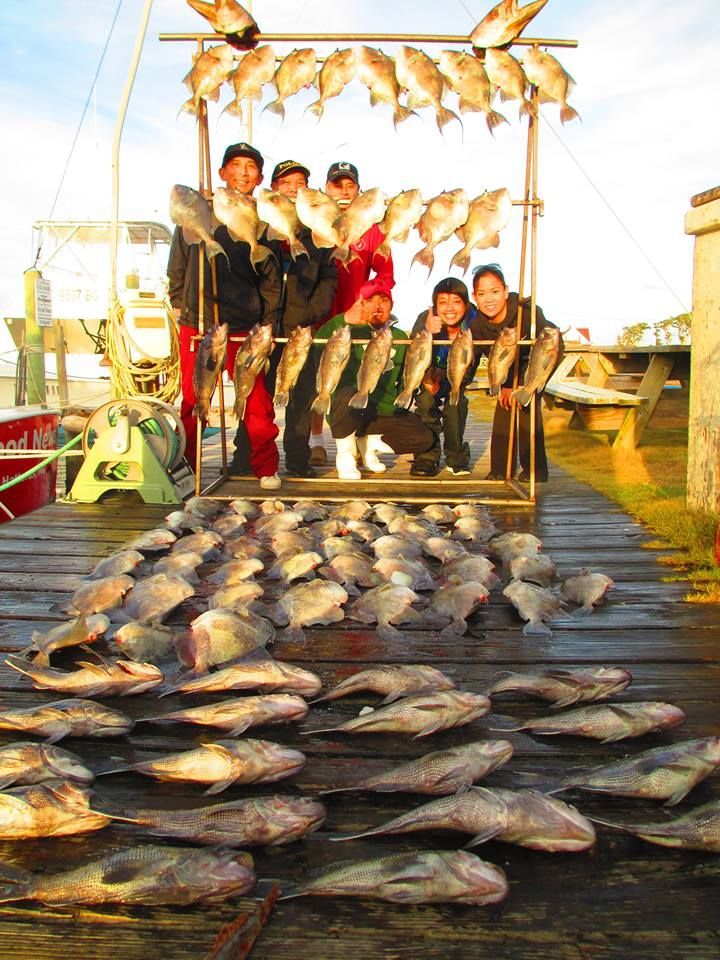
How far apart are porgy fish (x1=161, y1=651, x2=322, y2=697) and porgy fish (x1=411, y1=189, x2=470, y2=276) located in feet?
12.2

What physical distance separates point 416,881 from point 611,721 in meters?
0.95

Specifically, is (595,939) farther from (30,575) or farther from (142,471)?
(142,471)

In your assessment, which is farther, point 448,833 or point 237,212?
point 237,212

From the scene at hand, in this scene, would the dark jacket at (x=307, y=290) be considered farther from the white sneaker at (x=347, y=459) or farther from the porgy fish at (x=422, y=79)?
the porgy fish at (x=422, y=79)

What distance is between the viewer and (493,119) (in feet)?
17.8

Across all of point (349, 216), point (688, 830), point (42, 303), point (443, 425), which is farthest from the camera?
point (42, 303)

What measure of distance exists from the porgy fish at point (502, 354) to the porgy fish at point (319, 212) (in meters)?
1.39

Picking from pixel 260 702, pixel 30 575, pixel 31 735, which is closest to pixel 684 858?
pixel 260 702

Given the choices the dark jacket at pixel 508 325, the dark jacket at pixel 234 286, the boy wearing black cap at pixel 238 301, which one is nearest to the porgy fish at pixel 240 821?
the boy wearing black cap at pixel 238 301

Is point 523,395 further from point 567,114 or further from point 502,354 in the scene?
point 567,114

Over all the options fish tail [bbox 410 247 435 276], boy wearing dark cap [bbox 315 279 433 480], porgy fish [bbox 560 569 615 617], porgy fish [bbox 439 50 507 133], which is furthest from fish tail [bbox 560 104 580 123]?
porgy fish [bbox 560 569 615 617]

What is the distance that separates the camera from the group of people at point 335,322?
6184 mm

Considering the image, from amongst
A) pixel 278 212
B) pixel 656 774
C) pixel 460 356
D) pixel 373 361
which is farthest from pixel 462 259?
pixel 656 774

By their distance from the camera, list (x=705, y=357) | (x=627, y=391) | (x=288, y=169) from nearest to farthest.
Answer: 1. (x=705, y=357)
2. (x=288, y=169)
3. (x=627, y=391)
